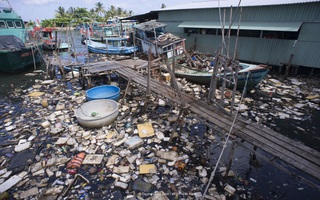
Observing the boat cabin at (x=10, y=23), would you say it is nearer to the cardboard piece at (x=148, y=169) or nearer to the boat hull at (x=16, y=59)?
the boat hull at (x=16, y=59)

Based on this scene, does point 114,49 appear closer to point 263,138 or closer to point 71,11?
point 263,138

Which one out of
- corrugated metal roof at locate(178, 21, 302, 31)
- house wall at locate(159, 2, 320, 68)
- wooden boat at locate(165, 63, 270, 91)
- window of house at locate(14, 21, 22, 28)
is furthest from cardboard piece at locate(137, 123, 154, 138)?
window of house at locate(14, 21, 22, 28)

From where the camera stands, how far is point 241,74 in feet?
26.0

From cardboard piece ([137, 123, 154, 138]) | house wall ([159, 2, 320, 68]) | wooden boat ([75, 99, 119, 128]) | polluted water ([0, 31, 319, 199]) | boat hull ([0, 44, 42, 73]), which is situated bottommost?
polluted water ([0, 31, 319, 199])

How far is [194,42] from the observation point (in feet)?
49.8

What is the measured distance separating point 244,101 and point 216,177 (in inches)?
191

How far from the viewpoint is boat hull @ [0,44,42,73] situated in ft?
38.1

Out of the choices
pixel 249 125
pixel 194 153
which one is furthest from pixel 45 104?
pixel 249 125

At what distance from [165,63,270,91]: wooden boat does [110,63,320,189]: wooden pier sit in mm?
2535

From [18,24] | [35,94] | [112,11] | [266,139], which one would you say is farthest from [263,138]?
[112,11]

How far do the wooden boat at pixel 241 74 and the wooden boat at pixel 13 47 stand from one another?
455 inches

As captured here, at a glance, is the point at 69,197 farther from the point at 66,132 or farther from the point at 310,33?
the point at 310,33

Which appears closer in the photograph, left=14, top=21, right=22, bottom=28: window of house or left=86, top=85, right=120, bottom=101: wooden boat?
left=86, top=85, right=120, bottom=101: wooden boat

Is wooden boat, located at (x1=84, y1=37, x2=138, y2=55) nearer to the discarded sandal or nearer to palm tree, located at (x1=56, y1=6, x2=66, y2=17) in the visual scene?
the discarded sandal
